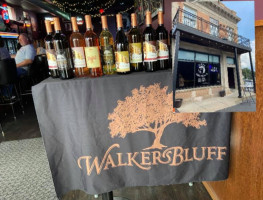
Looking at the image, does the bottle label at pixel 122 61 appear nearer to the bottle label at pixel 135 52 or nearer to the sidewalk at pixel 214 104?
the bottle label at pixel 135 52

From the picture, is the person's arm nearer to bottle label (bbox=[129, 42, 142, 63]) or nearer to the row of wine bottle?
the row of wine bottle

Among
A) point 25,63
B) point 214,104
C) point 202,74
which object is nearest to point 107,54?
point 202,74

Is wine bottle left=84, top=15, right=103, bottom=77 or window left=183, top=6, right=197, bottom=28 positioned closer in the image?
window left=183, top=6, right=197, bottom=28

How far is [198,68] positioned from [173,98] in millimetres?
211

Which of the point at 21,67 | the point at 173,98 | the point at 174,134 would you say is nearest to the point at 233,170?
the point at 174,134

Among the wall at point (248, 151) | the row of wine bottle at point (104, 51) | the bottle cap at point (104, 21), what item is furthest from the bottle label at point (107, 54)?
the wall at point (248, 151)

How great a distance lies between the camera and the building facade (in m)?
0.98

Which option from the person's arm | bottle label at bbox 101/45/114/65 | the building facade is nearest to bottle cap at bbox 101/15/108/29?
bottle label at bbox 101/45/114/65

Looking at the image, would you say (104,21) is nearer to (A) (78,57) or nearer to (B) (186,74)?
(A) (78,57)

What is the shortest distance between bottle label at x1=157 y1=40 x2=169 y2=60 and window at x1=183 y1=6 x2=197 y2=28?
0.19 meters

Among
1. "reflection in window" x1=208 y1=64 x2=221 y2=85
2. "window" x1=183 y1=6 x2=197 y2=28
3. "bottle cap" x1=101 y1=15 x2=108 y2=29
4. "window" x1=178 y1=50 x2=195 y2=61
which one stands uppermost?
"bottle cap" x1=101 y1=15 x2=108 y2=29

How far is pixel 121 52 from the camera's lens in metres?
1.14

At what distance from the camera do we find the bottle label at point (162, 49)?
116 centimetres

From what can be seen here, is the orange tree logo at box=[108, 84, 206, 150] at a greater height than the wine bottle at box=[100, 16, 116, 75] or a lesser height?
lesser
